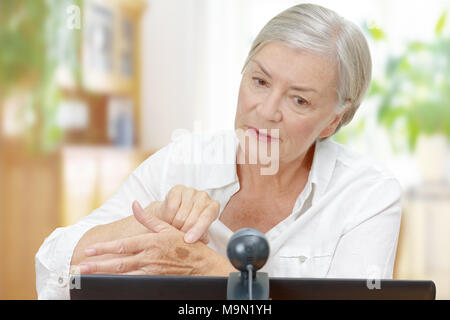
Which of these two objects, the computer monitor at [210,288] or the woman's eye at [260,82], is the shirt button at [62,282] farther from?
the woman's eye at [260,82]

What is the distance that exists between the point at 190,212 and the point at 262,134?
1.03 ft

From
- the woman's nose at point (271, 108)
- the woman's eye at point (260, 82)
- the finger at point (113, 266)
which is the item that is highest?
the woman's eye at point (260, 82)

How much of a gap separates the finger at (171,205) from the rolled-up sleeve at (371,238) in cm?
41

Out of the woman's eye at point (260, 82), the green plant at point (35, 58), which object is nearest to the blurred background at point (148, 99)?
the green plant at point (35, 58)

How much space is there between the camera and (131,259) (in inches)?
34.4

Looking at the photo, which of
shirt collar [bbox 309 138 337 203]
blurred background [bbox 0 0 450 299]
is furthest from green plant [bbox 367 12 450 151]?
shirt collar [bbox 309 138 337 203]

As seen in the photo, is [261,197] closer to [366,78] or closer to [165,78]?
[366,78]

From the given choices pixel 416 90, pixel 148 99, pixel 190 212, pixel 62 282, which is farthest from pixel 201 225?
pixel 148 99

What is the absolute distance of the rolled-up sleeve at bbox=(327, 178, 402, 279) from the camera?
3.56 feet

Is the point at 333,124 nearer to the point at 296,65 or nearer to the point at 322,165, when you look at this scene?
the point at 322,165

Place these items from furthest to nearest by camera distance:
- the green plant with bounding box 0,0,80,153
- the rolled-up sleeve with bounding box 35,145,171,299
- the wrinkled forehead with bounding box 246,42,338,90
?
the green plant with bounding box 0,0,80,153, the wrinkled forehead with bounding box 246,42,338,90, the rolled-up sleeve with bounding box 35,145,171,299

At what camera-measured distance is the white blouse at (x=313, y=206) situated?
1.11 meters

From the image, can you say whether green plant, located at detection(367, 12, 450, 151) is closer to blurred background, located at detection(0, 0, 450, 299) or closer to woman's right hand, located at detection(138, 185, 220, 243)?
blurred background, located at detection(0, 0, 450, 299)

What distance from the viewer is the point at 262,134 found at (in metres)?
1.15
